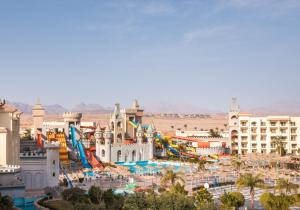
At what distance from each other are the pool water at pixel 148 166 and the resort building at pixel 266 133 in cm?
2050

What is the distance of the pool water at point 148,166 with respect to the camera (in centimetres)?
5622

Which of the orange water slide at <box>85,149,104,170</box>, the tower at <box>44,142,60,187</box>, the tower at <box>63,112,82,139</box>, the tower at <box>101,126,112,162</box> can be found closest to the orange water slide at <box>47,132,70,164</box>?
the orange water slide at <box>85,149,104,170</box>

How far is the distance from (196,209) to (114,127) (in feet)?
164

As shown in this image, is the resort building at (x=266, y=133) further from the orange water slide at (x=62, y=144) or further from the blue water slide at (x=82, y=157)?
the orange water slide at (x=62, y=144)

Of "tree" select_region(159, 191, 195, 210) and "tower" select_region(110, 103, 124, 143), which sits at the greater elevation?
"tower" select_region(110, 103, 124, 143)

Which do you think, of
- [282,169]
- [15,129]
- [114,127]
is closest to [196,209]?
[15,129]

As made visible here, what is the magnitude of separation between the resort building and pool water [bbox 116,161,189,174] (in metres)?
20.5

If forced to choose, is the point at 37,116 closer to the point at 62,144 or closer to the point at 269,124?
the point at 62,144

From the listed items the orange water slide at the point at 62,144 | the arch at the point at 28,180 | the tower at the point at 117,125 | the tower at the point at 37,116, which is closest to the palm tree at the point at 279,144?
the tower at the point at 117,125

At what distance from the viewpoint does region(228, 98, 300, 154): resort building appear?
7794cm

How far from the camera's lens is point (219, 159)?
69.4 meters

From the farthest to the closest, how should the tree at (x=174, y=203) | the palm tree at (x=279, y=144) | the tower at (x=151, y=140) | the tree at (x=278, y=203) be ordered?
1. the palm tree at (x=279, y=144)
2. the tower at (x=151, y=140)
3. the tree at (x=278, y=203)
4. the tree at (x=174, y=203)

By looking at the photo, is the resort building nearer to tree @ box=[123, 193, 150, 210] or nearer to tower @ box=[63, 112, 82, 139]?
tower @ box=[63, 112, 82, 139]

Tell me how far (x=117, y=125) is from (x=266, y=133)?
25.7 metres
